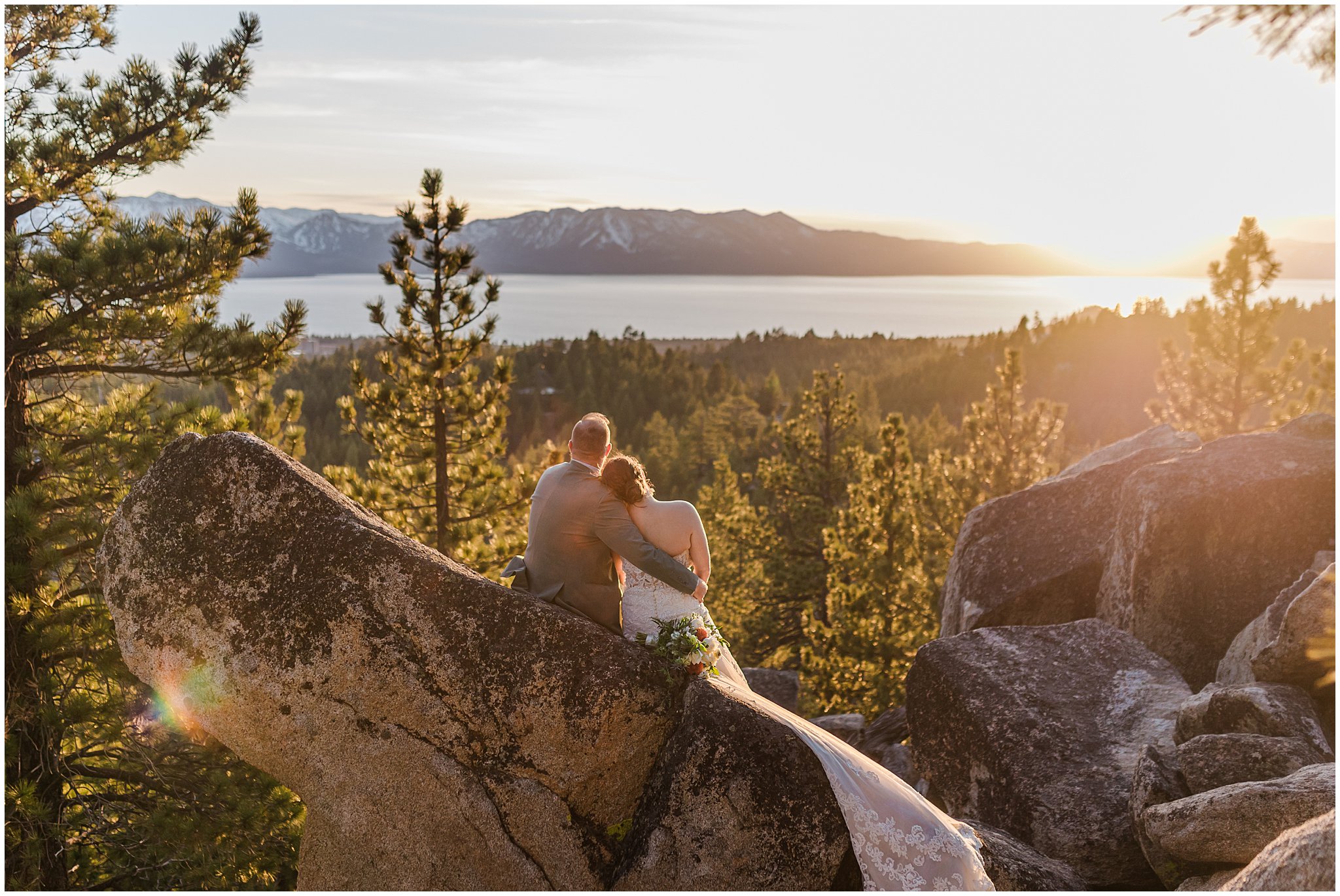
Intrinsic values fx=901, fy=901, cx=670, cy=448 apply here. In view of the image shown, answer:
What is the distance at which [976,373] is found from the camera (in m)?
121

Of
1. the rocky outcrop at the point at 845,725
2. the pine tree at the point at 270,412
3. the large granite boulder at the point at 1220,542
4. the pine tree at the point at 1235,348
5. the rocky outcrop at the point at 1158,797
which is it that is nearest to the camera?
the rocky outcrop at the point at 1158,797

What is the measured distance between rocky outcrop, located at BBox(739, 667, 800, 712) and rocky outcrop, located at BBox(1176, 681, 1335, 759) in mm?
8779

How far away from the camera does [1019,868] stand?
6637 mm

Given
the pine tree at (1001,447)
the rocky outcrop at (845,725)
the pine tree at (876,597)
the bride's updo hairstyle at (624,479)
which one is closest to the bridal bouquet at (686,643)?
the bride's updo hairstyle at (624,479)

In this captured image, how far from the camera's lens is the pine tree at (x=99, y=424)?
924 centimetres

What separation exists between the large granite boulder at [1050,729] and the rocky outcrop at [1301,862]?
9.33 ft

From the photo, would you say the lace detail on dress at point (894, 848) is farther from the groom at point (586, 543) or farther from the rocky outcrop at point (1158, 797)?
the rocky outcrop at point (1158, 797)

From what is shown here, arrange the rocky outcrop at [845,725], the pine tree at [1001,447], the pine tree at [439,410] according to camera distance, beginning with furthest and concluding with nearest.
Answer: the pine tree at [1001,447]
the pine tree at [439,410]
the rocky outcrop at [845,725]

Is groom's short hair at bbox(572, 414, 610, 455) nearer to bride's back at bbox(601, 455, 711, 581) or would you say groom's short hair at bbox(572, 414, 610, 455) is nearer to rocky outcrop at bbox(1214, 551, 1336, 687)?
bride's back at bbox(601, 455, 711, 581)

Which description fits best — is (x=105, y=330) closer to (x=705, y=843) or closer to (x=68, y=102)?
(x=68, y=102)

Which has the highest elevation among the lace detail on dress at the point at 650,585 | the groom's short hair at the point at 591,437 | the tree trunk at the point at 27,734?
the groom's short hair at the point at 591,437

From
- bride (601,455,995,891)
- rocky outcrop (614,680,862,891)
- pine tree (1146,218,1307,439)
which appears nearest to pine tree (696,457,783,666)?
pine tree (1146,218,1307,439)

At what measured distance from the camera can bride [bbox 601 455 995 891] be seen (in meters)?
5.38

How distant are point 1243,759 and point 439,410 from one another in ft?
42.6
